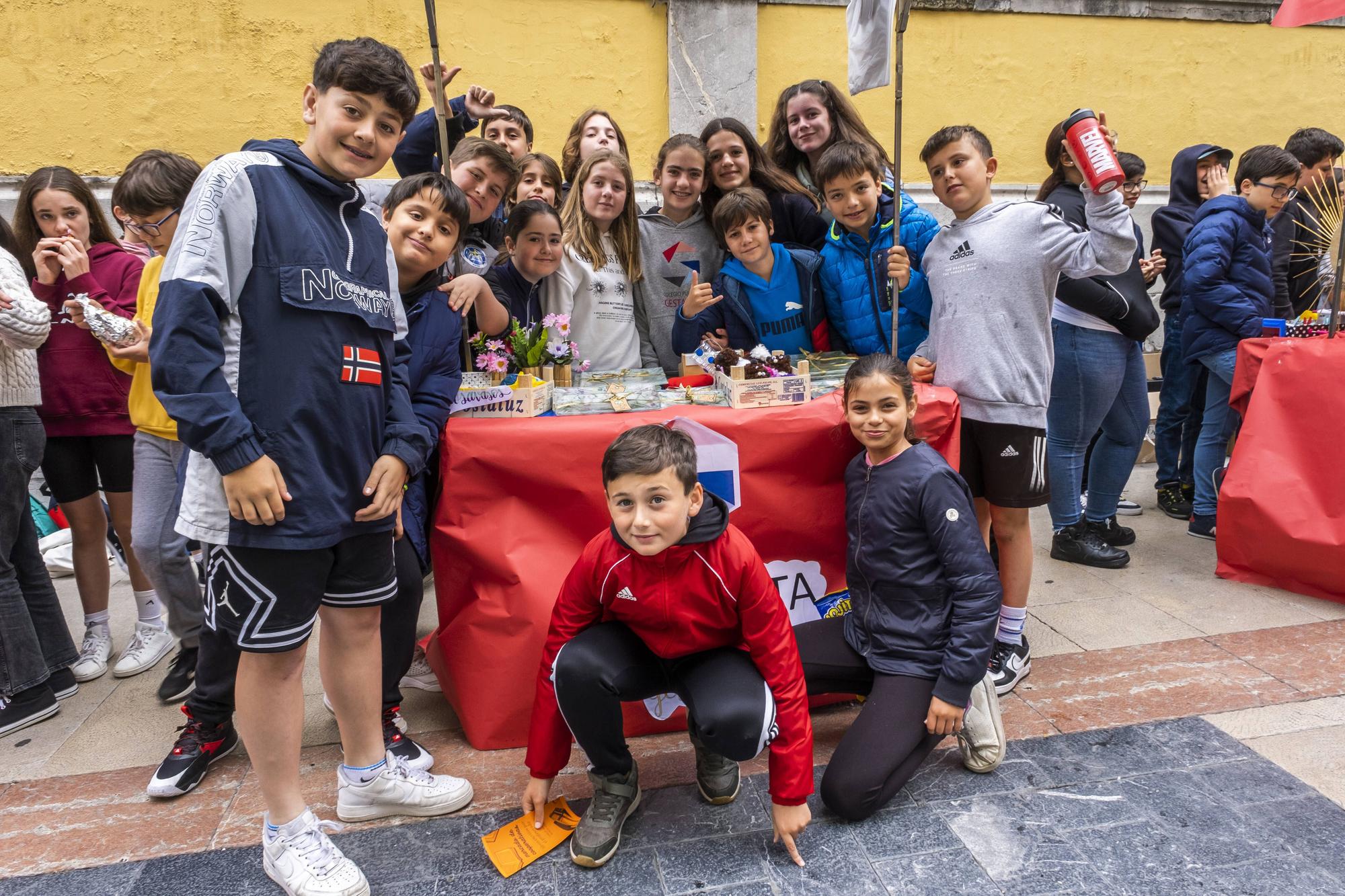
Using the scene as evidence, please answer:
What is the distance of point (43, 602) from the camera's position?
9.86 ft

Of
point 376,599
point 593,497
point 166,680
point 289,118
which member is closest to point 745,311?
point 593,497

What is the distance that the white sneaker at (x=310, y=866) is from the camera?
1.91 metres

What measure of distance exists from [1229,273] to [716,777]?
152 inches

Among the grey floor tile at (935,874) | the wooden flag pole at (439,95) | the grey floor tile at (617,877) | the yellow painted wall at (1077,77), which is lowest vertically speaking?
the grey floor tile at (617,877)

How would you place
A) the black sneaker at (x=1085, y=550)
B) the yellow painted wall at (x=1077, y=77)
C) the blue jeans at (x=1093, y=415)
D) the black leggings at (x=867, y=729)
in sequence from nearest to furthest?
the black leggings at (x=867, y=729), the blue jeans at (x=1093, y=415), the black sneaker at (x=1085, y=550), the yellow painted wall at (x=1077, y=77)

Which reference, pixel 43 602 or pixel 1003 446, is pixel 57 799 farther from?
pixel 1003 446

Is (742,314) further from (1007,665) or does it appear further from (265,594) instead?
(265,594)

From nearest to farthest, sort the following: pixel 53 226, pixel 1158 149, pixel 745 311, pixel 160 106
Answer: pixel 53 226 < pixel 745 311 < pixel 160 106 < pixel 1158 149

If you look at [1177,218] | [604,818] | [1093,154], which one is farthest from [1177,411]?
[604,818]

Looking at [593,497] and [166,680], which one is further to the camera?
[166,680]

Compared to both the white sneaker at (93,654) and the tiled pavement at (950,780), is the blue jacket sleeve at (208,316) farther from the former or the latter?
the white sneaker at (93,654)

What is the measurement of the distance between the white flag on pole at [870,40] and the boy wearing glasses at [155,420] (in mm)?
2323

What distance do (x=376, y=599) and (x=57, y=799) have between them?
124cm

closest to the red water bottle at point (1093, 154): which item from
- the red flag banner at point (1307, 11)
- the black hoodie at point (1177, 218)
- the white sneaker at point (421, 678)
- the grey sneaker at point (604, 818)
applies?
the red flag banner at point (1307, 11)
